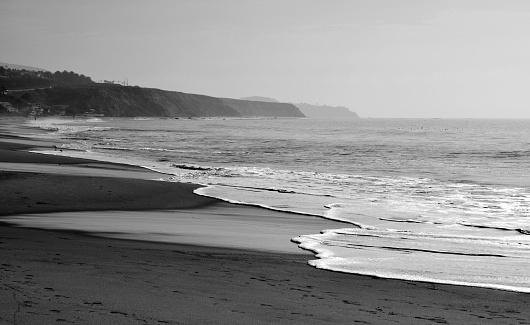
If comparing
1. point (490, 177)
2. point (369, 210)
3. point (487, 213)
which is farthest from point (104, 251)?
point (490, 177)

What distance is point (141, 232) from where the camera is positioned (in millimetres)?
10781

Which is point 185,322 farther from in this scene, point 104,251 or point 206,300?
point 104,251

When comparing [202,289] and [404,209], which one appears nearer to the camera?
[202,289]

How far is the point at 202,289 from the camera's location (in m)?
6.77

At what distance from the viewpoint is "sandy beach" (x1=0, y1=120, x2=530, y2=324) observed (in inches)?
224

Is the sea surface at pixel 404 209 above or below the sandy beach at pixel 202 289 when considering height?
below

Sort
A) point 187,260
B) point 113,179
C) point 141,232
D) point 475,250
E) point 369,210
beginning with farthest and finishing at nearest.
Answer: point 113,179 → point 369,210 → point 141,232 → point 475,250 → point 187,260

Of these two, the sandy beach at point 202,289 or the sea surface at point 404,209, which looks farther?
the sea surface at point 404,209

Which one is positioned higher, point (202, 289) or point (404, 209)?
point (202, 289)

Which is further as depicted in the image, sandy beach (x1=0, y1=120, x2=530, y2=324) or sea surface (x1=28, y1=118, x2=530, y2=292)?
sea surface (x1=28, y1=118, x2=530, y2=292)

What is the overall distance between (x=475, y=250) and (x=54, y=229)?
723 centimetres

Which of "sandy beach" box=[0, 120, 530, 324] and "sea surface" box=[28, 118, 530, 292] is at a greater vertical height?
"sandy beach" box=[0, 120, 530, 324]

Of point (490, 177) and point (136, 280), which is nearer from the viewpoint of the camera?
point (136, 280)

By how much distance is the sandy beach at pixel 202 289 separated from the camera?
5.68 m
